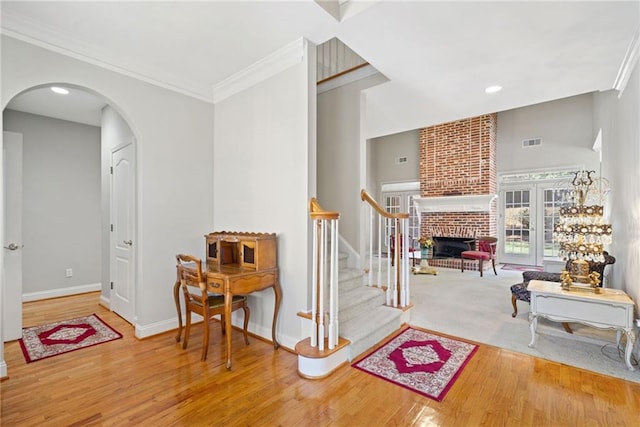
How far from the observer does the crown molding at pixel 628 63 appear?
2552 mm

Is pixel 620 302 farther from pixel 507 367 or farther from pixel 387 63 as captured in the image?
pixel 387 63

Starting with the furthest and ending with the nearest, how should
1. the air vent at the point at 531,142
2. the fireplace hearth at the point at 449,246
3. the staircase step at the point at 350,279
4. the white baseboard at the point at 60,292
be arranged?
the fireplace hearth at the point at 449,246 → the air vent at the point at 531,142 → the white baseboard at the point at 60,292 → the staircase step at the point at 350,279

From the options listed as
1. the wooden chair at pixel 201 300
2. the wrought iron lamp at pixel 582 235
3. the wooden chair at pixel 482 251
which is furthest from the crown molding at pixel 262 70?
the wooden chair at pixel 482 251

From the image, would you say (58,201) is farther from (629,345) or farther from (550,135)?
(550,135)

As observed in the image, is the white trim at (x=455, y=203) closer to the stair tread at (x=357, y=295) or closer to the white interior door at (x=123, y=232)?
the stair tread at (x=357, y=295)

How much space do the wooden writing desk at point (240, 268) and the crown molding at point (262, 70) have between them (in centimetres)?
162

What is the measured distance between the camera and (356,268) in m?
3.79

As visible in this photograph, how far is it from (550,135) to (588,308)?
549 centimetres

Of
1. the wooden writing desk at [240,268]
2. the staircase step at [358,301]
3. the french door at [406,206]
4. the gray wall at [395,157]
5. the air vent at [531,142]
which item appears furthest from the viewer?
the french door at [406,206]

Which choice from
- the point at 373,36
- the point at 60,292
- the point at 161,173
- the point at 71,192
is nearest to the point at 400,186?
the point at 373,36

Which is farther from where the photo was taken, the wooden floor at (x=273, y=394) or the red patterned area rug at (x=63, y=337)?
the red patterned area rug at (x=63, y=337)

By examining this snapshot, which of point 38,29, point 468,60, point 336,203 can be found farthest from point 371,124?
point 38,29

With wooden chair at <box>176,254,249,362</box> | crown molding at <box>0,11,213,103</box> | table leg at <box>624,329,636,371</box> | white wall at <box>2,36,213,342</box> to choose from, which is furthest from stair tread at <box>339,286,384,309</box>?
crown molding at <box>0,11,213,103</box>

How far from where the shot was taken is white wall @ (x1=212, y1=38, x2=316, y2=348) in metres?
2.77
